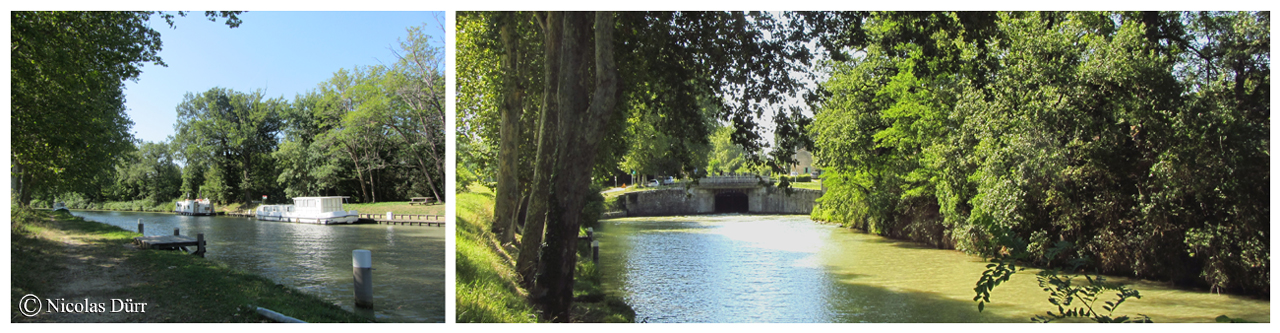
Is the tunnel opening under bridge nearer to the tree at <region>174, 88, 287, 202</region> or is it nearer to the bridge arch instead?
the bridge arch

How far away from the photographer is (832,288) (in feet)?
28.6

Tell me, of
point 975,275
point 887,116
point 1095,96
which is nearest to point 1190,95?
point 1095,96

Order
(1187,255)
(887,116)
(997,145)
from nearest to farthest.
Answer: (1187,255) < (997,145) < (887,116)

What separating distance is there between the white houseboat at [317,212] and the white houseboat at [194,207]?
649 centimetres

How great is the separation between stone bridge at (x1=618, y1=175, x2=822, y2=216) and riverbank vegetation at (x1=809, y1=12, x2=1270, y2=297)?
17185 millimetres

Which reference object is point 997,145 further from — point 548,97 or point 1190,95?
point 548,97

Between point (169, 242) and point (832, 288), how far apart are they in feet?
27.5

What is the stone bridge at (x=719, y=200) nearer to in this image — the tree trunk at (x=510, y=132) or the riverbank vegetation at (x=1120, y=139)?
the riverbank vegetation at (x=1120, y=139)

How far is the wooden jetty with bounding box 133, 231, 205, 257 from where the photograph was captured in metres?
9.02

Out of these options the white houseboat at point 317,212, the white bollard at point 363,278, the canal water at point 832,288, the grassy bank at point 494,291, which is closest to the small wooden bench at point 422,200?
the white houseboat at point 317,212

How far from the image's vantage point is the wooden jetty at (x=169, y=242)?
9.02 m

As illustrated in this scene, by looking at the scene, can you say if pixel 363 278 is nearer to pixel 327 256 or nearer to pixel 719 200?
pixel 327 256

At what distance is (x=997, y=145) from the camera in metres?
9.21

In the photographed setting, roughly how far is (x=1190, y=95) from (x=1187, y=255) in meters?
1.91
